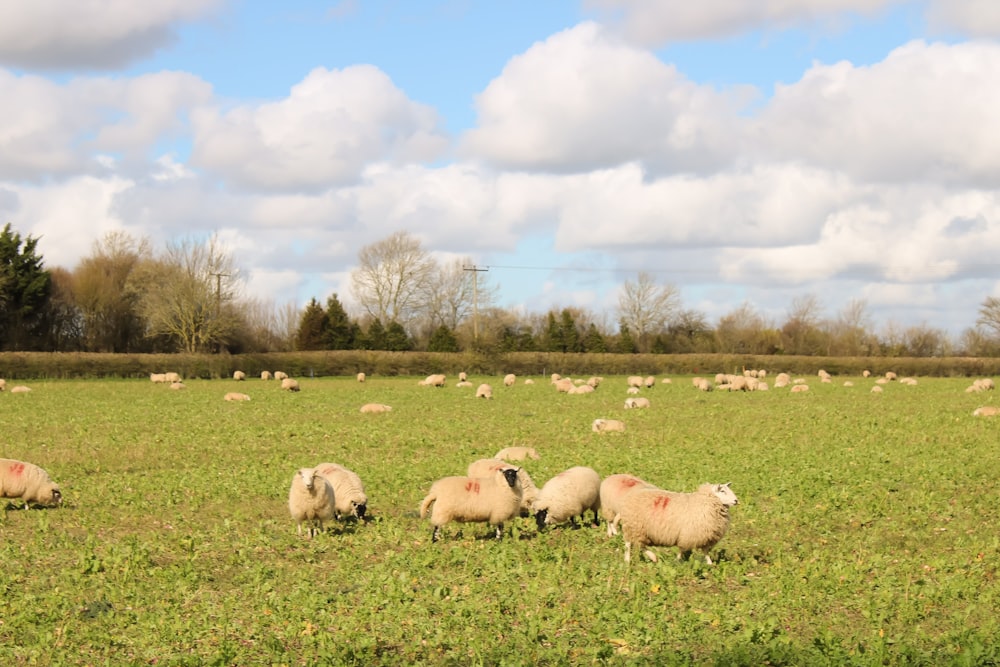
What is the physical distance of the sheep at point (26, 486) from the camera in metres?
16.3

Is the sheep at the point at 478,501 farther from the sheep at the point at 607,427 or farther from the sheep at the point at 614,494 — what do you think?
the sheep at the point at 607,427

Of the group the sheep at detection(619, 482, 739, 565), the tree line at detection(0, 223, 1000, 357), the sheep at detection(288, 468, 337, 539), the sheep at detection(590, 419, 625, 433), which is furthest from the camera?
the tree line at detection(0, 223, 1000, 357)

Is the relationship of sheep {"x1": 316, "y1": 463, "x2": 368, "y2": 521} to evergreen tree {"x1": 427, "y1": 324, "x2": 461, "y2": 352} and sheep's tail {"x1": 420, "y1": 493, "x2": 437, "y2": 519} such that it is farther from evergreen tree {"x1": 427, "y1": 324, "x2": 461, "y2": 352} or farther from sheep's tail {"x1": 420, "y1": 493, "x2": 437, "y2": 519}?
evergreen tree {"x1": 427, "y1": 324, "x2": 461, "y2": 352}

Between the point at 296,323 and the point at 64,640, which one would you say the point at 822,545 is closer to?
the point at 64,640

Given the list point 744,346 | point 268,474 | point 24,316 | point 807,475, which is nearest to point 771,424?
point 807,475

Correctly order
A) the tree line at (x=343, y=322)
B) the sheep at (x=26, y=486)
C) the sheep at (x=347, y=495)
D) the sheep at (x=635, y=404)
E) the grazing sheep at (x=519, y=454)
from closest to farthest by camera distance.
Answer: the sheep at (x=347, y=495) < the sheep at (x=26, y=486) < the grazing sheep at (x=519, y=454) < the sheep at (x=635, y=404) < the tree line at (x=343, y=322)

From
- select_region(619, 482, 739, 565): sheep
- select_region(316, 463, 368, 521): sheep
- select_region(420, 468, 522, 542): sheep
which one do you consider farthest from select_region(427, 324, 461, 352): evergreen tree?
select_region(619, 482, 739, 565): sheep

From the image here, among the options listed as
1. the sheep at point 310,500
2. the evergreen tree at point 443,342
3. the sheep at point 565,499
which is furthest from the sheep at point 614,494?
the evergreen tree at point 443,342

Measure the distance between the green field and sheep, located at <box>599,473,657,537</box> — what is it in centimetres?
32

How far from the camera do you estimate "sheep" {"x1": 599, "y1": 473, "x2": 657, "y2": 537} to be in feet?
45.5

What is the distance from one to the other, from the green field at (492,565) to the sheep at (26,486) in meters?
0.32

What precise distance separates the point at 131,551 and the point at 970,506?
42.0 ft

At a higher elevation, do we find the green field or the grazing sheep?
the grazing sheep

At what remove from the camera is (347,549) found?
43.7ft
